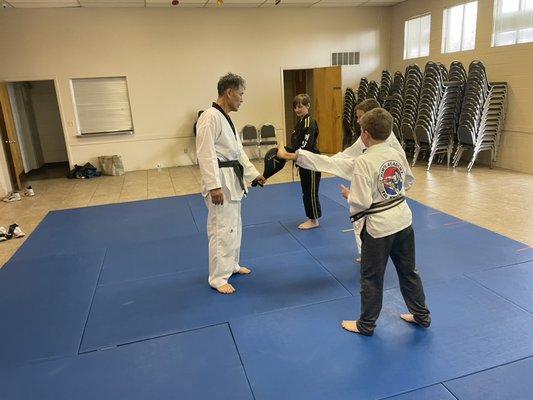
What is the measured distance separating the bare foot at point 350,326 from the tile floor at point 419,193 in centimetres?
214

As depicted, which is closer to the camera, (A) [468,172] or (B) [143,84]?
(A) [468,172]

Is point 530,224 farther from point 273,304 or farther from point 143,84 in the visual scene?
point 143,84

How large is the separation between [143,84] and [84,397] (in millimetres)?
7561

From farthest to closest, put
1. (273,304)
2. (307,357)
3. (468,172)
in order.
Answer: (468,172) → (273,304) → (307,357)

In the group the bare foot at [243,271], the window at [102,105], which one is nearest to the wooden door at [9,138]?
the window at [102,105]

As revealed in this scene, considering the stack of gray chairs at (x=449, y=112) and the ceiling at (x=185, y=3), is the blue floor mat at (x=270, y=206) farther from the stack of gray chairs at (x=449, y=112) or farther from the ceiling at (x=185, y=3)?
the ceiling at (x=185, y=3)

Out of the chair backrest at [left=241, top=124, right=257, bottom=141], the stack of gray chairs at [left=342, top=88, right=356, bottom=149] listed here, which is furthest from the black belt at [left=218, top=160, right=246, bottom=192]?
the stack of gray chairs at [left=342, top=88, right=356, bottom=149]

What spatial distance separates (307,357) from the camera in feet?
7.38

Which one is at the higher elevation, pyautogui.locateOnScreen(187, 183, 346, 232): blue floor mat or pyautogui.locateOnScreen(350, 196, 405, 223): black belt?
pyautogui.locateOnScreen(350, 196, 405, 223): black belt

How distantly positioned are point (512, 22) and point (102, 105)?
313 inches

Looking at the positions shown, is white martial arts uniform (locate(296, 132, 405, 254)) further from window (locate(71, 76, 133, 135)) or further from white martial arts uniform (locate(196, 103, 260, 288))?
window (locate(71, 76, 133, 135))

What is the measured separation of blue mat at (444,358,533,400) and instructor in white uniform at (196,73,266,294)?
1679mm

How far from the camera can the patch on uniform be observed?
84.0 inches

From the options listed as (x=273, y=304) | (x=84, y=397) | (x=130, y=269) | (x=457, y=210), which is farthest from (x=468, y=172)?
(x=84, y=397)
